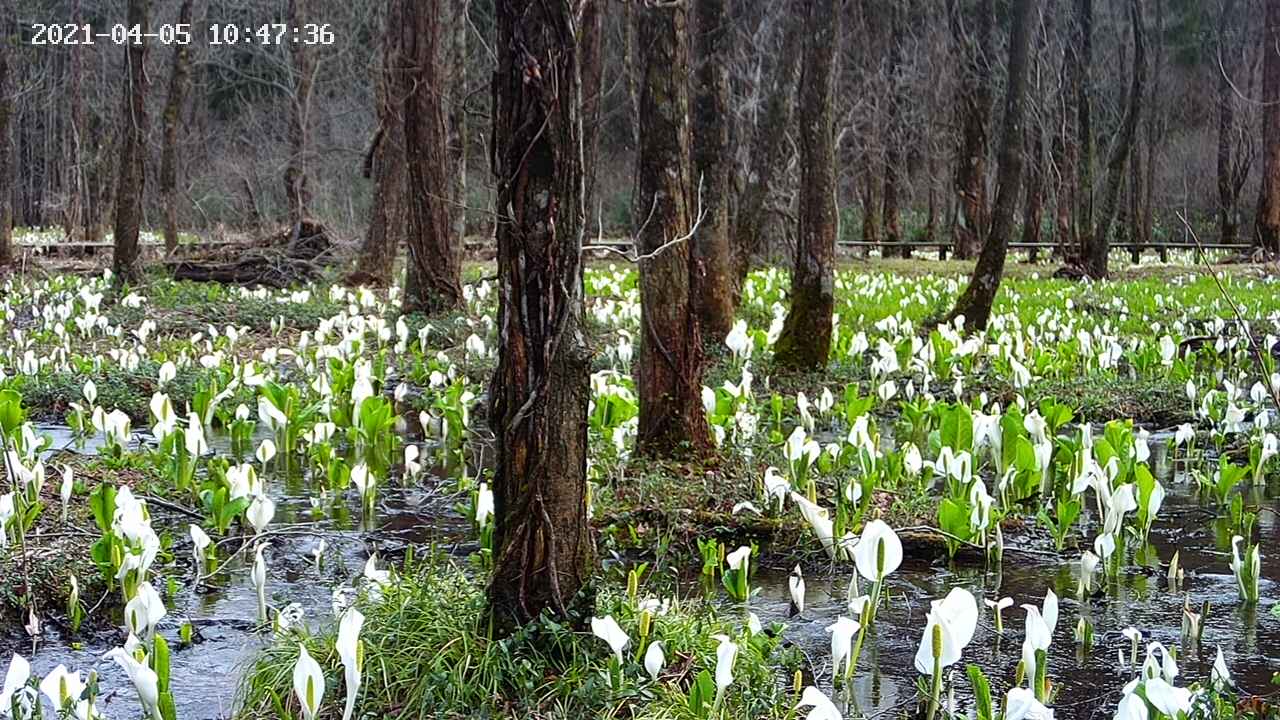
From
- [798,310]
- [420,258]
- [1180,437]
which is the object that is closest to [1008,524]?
[1180,437]

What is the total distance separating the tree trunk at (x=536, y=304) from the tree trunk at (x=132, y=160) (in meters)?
11.8

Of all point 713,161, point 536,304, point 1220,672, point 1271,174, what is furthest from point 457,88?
point 1271,174

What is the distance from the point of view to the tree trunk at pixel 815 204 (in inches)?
341

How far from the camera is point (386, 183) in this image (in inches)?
615

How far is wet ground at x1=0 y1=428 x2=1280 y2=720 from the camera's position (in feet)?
12.6

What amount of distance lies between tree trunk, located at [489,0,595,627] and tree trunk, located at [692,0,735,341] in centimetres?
568

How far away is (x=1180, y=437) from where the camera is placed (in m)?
6.70

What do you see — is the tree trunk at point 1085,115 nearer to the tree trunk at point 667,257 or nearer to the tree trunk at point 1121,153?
the tree trunk at point 1121,153

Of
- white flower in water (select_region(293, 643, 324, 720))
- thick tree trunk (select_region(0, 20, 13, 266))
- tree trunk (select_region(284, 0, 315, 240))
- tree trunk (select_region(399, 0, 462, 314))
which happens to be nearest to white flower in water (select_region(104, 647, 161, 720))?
white flower in water (select_region(293, 643, 324, 720))

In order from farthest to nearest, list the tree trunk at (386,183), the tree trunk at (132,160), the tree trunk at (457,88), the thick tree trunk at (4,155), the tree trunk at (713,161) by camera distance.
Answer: the thick tree trunk at (4,155) → the tree trunk at (457,88) → the tree trunk at (386,183) → the tree trunk at (132,160) → the tree trunk at (713,161)

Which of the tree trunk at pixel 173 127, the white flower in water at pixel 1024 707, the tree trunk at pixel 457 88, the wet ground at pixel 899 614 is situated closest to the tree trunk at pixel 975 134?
the tree trunk at pixel 457 88

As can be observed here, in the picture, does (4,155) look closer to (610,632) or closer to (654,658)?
(610,632)

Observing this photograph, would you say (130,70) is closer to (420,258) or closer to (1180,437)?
(420,258)

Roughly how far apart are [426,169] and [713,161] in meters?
4.08
